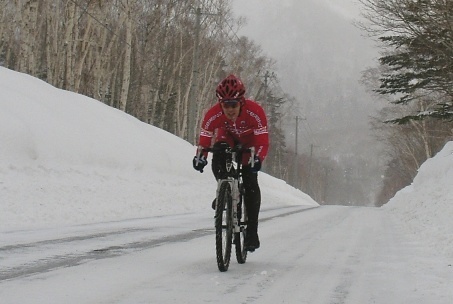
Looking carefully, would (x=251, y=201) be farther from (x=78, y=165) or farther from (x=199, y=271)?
(x=78, y=165)

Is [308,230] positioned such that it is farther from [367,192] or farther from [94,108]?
[367,192]

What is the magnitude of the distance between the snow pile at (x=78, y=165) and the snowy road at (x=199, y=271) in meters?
2.91

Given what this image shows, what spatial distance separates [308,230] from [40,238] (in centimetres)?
485

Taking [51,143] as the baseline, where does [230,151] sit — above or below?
below

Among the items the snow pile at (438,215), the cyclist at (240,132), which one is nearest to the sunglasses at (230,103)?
the cyclist at (240,132)

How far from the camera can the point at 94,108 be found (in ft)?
60.4

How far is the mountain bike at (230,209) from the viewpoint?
4727 millimetres

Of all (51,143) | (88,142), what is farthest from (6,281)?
(88,142)

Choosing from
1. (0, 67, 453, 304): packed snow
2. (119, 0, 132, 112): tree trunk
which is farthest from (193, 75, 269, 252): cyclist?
(119, 0, 132, 112): tree trunk

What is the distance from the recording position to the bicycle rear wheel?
4684mm

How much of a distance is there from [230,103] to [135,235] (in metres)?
3.14

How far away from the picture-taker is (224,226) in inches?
190

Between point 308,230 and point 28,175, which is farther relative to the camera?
point 28,175

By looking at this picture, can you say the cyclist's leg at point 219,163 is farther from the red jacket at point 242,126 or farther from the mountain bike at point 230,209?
the red jacket at point 242,126
